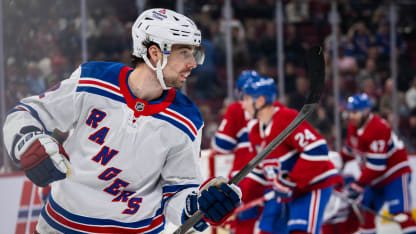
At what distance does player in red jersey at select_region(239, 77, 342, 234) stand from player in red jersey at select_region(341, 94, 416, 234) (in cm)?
131

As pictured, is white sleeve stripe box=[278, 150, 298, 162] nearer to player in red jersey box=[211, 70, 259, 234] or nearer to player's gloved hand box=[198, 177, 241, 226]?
player in red jersey box=[211, 70, 259, 234]

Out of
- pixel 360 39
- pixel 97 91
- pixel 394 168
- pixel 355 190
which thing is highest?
pixel 97 91

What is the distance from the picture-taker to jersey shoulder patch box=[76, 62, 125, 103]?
1.73 meters

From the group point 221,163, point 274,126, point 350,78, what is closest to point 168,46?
point 274,126

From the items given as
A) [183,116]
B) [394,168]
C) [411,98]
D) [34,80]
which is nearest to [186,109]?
[183,116]

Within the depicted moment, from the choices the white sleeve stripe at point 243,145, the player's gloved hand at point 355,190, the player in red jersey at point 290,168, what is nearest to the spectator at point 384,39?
the player's gloved hand at point 355,190

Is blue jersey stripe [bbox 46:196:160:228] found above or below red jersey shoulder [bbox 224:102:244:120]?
above

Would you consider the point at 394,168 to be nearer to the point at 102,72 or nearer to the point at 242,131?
the point at 242,131

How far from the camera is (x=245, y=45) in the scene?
572 cm

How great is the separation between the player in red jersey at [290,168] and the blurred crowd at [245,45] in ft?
3.57

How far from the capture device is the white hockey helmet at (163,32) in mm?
1726

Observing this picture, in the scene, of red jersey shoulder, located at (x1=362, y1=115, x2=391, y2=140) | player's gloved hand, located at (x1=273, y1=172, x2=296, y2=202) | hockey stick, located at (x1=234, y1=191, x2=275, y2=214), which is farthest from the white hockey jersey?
red jersey shoulder, located at (x1=362, y1=115, x2=391, y2=140)

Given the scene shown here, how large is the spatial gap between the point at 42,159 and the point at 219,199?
471 millimetres

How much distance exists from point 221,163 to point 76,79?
2.65 meters
